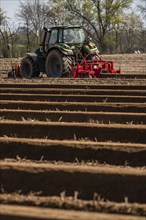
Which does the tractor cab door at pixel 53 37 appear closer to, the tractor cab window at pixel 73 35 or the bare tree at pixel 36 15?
the tractor cab window at pixel 73 35

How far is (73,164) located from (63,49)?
1043 cm

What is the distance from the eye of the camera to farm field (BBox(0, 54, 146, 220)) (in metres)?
3.90

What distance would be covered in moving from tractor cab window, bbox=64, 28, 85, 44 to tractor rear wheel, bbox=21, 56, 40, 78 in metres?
1.81

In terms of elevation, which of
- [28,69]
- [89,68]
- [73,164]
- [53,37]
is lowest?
[73,164]

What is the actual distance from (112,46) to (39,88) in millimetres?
57302

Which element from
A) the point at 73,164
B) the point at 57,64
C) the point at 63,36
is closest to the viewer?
the point at 73,164

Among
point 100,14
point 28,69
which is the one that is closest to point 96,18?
point 100,14

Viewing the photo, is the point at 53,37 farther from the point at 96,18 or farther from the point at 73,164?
the point at 96,18

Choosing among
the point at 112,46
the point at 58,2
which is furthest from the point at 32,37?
the point at 112,46

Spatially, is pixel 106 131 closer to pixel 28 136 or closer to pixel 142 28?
pixel 28 136

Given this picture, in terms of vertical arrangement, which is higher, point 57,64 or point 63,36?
point 63,36

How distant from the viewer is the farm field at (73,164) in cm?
390

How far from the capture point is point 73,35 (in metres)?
15.6

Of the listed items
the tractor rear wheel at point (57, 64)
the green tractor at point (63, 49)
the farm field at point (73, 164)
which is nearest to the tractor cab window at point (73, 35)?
the green tractor at point (63, 49)
